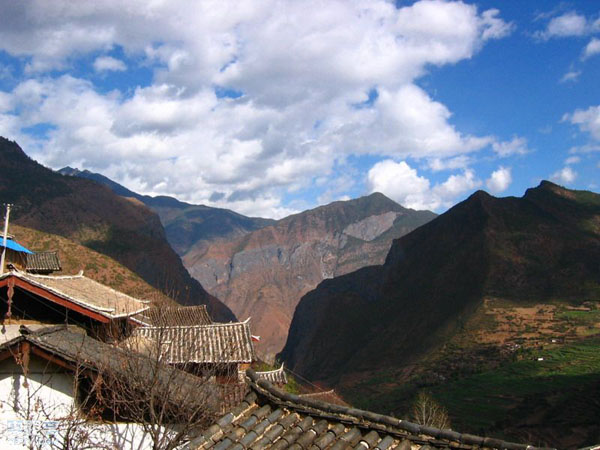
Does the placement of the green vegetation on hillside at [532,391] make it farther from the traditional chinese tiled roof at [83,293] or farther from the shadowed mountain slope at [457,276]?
the traditional chinese tiled roof at [83,293]

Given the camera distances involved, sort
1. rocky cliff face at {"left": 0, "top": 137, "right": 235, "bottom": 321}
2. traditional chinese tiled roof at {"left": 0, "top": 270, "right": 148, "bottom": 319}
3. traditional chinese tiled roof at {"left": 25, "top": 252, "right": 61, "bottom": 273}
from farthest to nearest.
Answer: rocky cliff face at {"left": 0, "top": 137, "right": 235, "bottom": 321}
traditional chinese tiled roof at {"left": 25, "top": 252, "right": 61, "bottom": 273}
traditional chinese tiled roof at {"left": 0, "top": 270, "right": 148, "bottom": 319}

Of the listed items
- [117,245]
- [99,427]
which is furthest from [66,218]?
[99,427]

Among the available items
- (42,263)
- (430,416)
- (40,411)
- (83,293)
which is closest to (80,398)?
(40,411)

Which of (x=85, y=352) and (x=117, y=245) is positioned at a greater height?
(x=117, y=245)

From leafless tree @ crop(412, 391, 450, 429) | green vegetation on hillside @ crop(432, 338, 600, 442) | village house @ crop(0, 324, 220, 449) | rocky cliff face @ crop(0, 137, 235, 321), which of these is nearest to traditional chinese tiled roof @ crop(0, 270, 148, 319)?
village house @ crop(0, 324, 220, 449)

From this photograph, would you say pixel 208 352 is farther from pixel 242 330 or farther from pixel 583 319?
pixel 583 319

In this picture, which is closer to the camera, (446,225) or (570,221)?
(570,221)

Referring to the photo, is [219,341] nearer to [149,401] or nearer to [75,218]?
[149,401]

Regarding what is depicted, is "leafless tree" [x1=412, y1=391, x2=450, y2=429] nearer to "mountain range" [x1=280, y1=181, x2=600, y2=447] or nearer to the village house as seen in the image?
"mountain range" [x1=280, y1=181, x2=600, y2=447]
